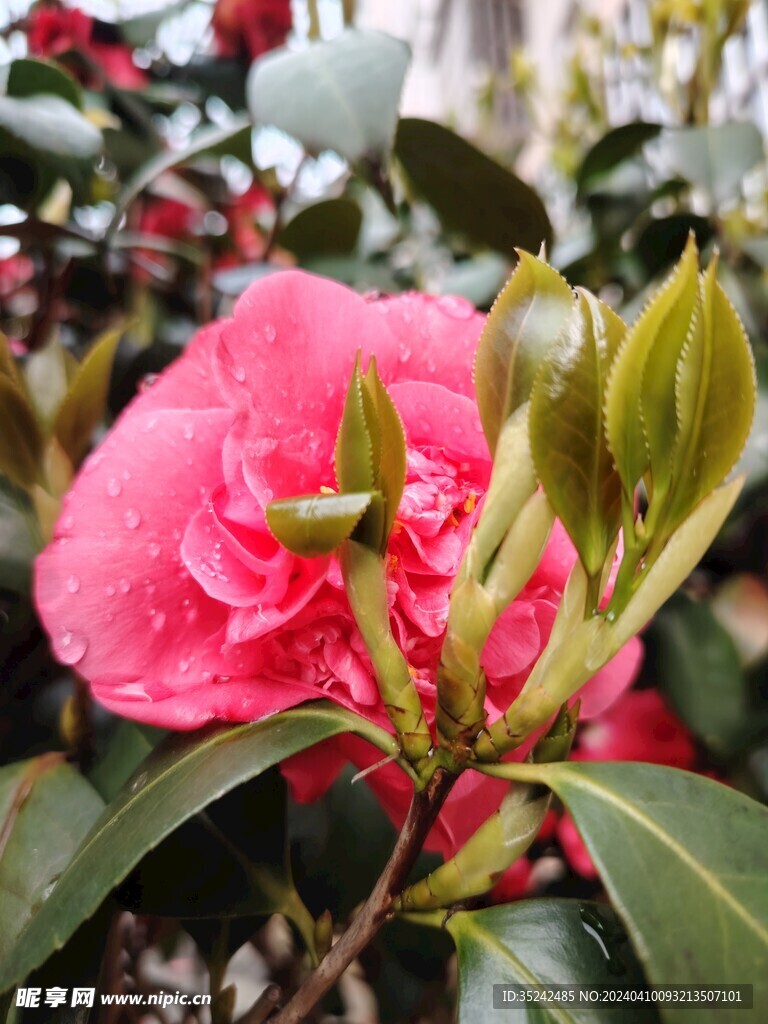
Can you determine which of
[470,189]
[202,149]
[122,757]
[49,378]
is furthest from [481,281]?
[122,757]

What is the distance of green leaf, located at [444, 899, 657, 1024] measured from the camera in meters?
0.27

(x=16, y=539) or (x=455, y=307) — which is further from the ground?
(x=455, y=307)

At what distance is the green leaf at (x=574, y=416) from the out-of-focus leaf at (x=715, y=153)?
0.44 metres

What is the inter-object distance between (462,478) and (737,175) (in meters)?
0.45

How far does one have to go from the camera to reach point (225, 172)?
87 cm

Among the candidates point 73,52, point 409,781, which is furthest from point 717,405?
point 73,52

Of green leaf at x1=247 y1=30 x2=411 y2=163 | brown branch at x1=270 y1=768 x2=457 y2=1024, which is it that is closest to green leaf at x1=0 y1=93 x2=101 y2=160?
green leaf at x1=247 y1=30 x2=411 y2=163

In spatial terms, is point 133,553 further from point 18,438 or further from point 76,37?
point 76,37

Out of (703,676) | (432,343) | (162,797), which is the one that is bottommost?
(703,676)

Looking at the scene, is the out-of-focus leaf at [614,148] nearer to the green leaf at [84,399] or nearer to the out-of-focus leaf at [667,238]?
the out-of-focus leaf at [667,238]

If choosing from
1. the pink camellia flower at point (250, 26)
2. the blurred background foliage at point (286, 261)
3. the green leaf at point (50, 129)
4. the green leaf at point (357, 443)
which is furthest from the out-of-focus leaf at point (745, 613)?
the pink camellia flower at point (250, 26)

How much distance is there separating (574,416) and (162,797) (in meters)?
0.19

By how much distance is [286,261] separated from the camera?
840 mm

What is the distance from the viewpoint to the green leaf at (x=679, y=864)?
0.74 feet
